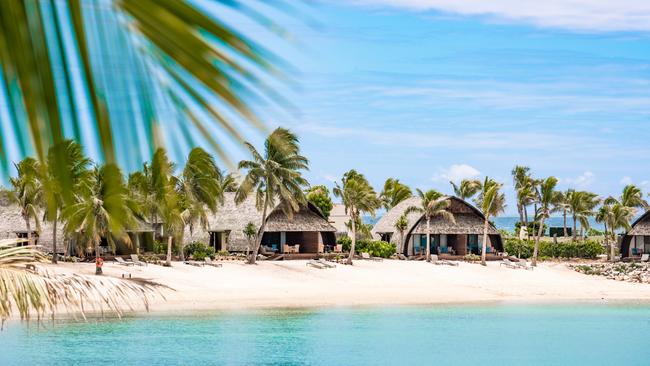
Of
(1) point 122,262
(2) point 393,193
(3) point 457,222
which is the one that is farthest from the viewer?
(2) point 393,193

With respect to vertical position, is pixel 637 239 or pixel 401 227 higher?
pixel 401 227

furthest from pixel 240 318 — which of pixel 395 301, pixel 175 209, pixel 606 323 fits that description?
pixel 175 209

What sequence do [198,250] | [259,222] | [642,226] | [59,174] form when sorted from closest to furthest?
[59,174], [198,250], [259,222], [642,226]

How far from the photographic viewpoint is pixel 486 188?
6531cm

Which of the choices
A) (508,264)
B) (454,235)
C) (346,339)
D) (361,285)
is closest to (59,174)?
(346,339)

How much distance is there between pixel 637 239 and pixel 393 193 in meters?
22.5

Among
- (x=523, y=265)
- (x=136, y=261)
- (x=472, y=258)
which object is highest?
(x=472, y=258)

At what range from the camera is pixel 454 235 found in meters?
68.2

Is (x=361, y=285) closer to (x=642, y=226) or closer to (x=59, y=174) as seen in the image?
(x=642, y=226)

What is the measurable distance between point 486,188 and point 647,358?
27.7 metres

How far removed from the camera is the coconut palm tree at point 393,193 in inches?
3498

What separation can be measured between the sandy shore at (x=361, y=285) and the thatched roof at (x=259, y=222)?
5128mm

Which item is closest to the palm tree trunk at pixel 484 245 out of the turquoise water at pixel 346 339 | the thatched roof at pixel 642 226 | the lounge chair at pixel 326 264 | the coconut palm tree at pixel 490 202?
the coconut palm tree at pixel 490 202

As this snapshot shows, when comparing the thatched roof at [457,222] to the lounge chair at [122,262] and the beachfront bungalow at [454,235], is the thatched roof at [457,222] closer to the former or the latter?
the beachfront bungalow at [454,235]
